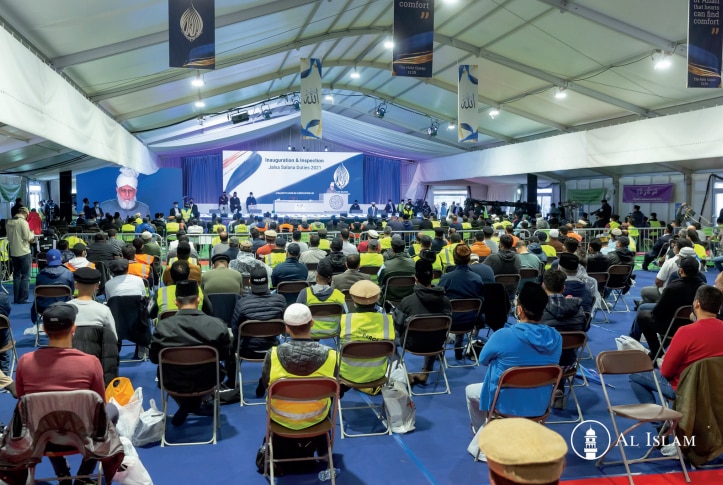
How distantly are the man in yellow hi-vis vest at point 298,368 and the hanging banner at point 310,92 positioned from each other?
11.6m

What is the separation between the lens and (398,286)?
6363 mm

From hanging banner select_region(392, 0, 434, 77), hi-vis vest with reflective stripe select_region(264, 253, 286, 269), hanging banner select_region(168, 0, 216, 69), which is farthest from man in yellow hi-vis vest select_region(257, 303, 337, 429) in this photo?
hanging banner select_region(392, 0, 434, 77)

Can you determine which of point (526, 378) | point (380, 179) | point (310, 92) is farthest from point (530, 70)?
point (380, 179)

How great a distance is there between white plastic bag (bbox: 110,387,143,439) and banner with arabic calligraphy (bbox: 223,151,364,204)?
2065 centimetres

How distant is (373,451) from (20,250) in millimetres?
7526

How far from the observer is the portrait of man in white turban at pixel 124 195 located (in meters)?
17.8

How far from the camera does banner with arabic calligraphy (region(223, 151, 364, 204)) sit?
23969 mm

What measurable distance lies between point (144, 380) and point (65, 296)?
186cm

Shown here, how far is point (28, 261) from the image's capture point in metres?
8.72

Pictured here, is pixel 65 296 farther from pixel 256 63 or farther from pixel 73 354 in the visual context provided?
pixel 256 63

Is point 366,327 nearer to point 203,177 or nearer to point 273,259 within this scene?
point 273,259

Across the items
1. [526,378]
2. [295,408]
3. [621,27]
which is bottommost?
[295,408]

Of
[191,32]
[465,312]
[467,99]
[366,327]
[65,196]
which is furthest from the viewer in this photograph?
[65,196]

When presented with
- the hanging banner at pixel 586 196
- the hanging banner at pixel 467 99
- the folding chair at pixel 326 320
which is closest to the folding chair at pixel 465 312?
the folding chair at pixel 326 320
